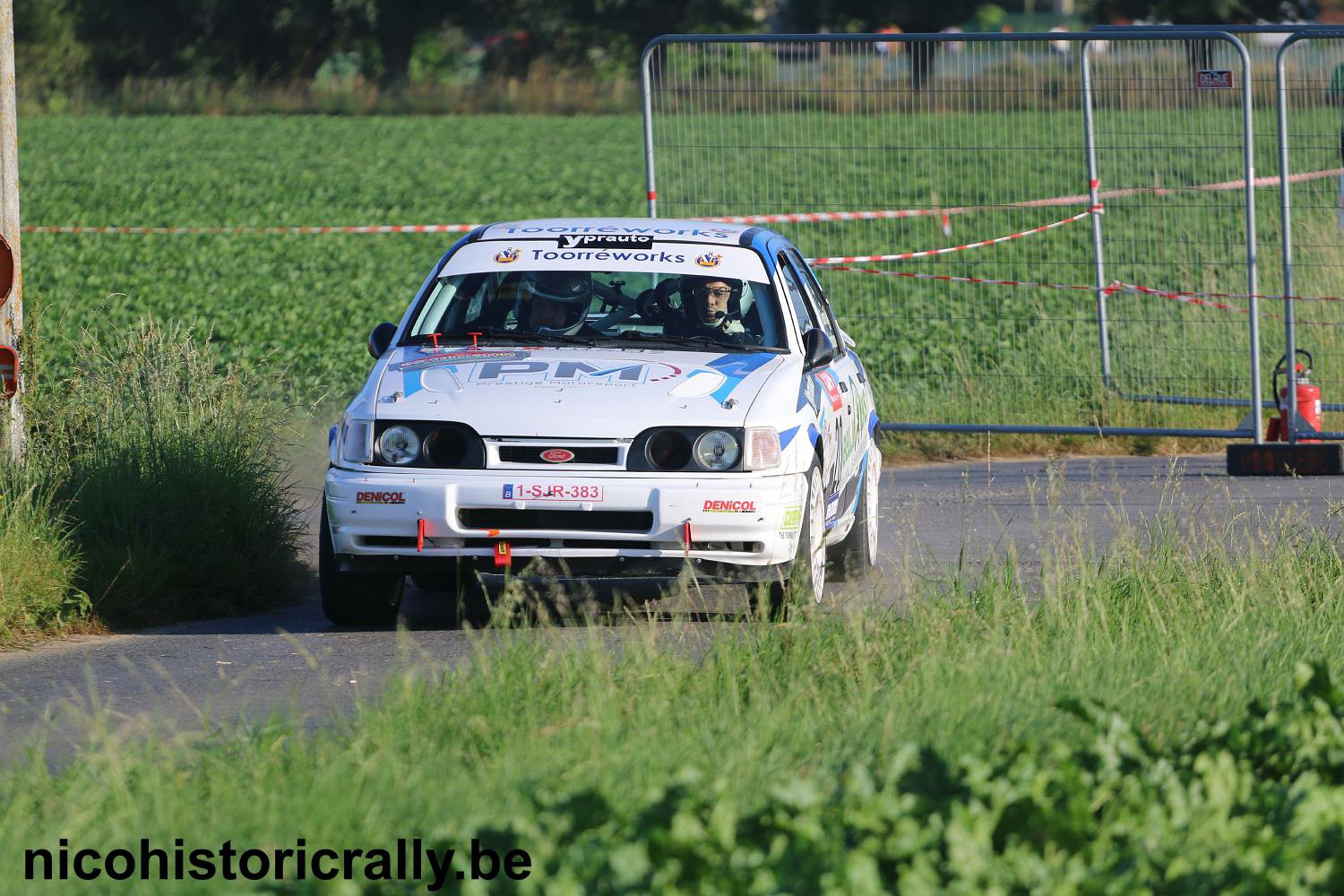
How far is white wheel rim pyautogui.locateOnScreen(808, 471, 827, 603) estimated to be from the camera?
8.06m

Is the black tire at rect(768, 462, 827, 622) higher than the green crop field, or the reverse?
the green crop field

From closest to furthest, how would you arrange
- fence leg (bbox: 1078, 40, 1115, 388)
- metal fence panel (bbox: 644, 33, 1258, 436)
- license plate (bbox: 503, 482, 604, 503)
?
license plate (bbox: 503, 482, 604, 503), metal fence panel (bbox: 644, 33, 1258, 436), fence leg (bbox: 1078, 40, 1115, 388)

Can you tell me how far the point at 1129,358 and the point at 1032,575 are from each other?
525 cm

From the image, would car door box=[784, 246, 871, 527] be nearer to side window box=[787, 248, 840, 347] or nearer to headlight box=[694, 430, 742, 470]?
side window box=[787, 248, 840, 347]

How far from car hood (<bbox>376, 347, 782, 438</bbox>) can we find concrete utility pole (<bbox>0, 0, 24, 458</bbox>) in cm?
212

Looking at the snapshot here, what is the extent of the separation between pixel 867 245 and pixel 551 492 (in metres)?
21.6

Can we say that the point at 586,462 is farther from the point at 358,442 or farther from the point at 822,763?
the point at 822,763

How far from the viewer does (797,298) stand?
942 cm

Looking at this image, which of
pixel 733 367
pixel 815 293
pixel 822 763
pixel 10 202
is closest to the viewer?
pixel 822 763

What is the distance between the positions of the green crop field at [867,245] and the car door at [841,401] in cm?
347

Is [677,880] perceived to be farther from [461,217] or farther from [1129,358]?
[461,217]

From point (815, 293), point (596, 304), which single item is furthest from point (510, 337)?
point (815, 293)

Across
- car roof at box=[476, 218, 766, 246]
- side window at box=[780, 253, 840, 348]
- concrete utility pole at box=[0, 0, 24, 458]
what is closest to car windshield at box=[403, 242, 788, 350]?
car roof at box=[476, 218, 766, 246]

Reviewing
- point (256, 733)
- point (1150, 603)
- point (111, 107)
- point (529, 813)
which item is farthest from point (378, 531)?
point (111, 107)
